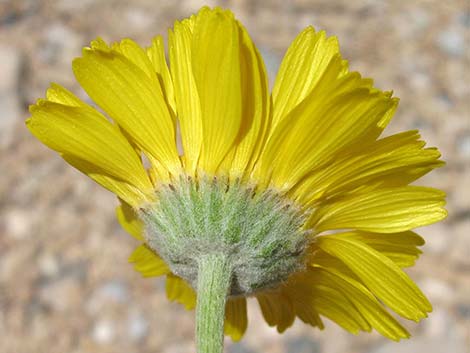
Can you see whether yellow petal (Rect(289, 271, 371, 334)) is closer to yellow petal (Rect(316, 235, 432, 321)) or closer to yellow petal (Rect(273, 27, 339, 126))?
yellow petal (Rect(316, 235, 432, 321))

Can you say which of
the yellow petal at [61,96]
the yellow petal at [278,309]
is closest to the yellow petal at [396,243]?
the yellow petal at [278,309]

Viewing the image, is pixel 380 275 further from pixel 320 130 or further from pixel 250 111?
pixel 250 111

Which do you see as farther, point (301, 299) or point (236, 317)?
point (236, 317)

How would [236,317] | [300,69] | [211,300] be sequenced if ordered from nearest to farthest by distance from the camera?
1. [211,300]
2. [300,69]
3. [236,317]

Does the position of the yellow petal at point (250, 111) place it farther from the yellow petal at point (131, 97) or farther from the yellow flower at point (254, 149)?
the yellow petal at point (131, 97)

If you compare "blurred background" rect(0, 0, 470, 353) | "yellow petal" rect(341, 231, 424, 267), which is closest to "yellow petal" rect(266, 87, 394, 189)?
"yellow petal" rect(341, 231, 424, 267)

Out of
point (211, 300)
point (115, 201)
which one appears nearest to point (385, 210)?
point (211, 300)
